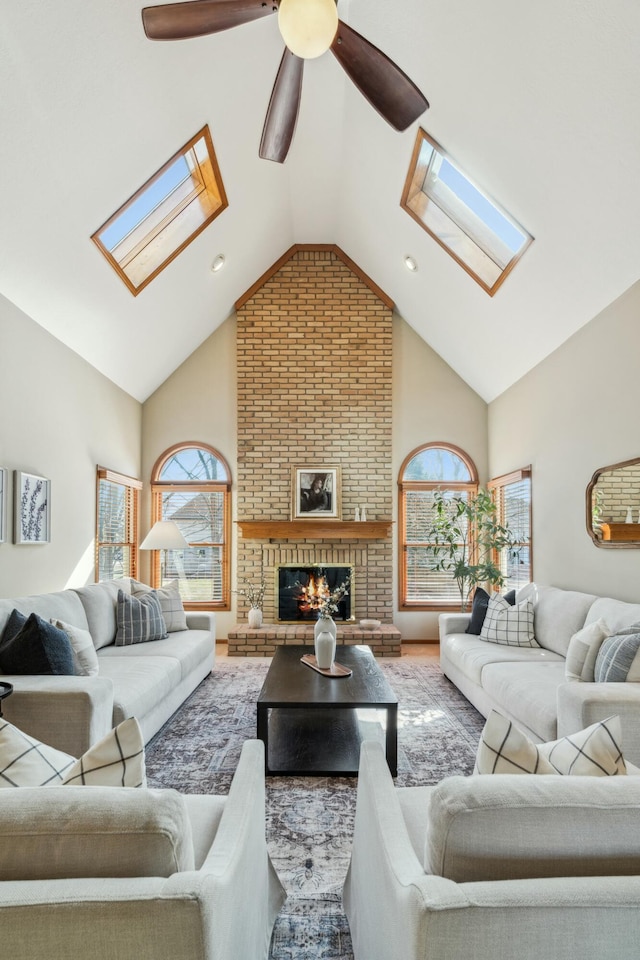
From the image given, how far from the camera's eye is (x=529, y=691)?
324 cm

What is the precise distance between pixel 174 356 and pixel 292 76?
13.7ft

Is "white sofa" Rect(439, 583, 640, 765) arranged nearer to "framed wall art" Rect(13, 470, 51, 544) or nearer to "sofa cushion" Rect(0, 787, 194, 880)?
"sofa cushion" Rect(0, 787, 194, 880)

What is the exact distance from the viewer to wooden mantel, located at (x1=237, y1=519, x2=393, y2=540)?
6.62 meters

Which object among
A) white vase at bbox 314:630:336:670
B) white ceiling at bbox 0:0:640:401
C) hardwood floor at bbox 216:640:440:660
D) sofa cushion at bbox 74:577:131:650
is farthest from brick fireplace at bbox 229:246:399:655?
white vase at bbox 314:630:336:670

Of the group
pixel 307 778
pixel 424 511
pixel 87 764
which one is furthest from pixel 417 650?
pixel 87 764

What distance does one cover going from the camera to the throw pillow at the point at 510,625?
4426 millimetres

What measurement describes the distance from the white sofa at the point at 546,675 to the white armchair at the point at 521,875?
5.43 ft

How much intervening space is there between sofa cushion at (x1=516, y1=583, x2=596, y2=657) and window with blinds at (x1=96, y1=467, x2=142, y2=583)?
377 cm

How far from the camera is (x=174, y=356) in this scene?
6.67 metres

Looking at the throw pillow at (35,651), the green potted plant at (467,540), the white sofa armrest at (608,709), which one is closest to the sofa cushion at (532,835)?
the white sofa armrest at (608,709)

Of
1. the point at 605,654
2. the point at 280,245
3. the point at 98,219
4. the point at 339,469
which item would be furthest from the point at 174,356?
the point at 605,654

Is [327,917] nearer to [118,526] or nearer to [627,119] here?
[627,119]

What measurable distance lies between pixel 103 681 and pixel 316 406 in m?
4.53

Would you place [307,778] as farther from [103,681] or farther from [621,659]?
[621,659]
